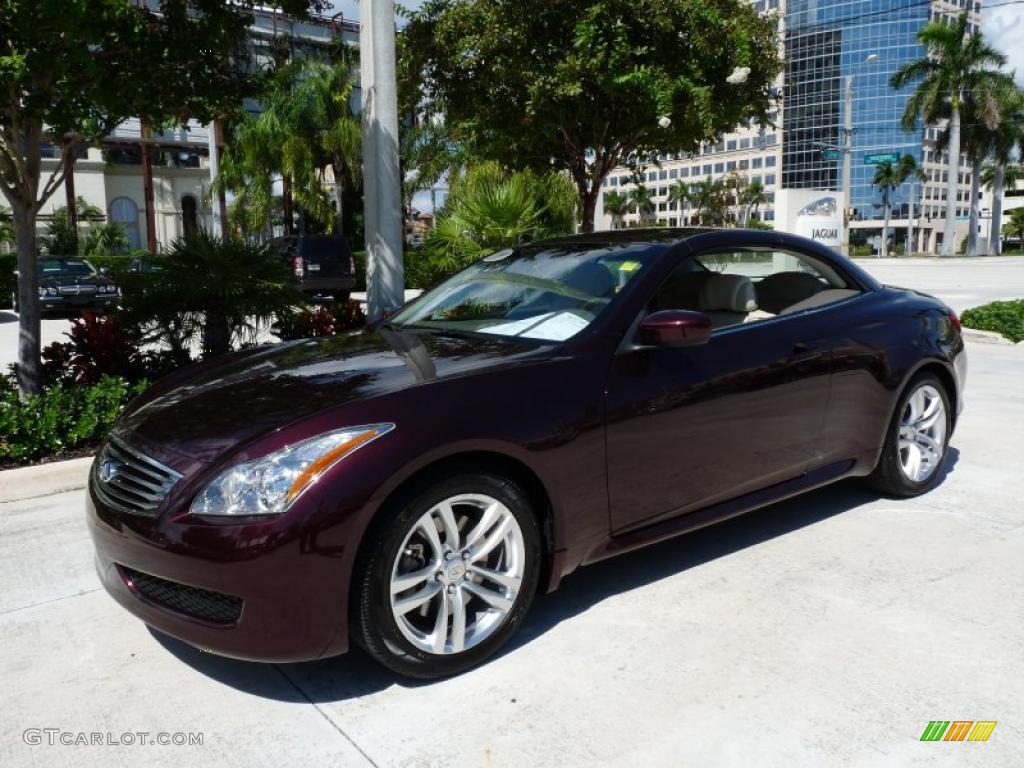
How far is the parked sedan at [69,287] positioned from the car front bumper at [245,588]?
17689 millimetres

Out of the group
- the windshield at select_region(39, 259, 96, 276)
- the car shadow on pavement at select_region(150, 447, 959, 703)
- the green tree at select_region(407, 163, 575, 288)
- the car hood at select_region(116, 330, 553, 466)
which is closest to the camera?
the car hood at select_region(116, 330, 553, 466)

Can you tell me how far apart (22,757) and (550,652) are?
5.73 feet

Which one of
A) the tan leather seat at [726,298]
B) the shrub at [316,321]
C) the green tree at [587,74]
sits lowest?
the shrub at [316,321]

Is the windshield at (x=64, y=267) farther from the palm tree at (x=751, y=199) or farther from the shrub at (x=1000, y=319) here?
the palm tree at (x=751, y=199)

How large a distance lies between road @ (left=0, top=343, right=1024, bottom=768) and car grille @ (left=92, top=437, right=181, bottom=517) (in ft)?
2.18

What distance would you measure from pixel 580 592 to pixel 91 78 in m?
4.70

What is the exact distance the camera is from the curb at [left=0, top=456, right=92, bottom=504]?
5234mm

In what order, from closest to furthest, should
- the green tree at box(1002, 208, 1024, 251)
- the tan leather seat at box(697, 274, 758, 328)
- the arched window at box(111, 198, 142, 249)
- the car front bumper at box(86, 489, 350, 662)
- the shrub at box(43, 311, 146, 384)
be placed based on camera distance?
the car front bumper at box(86, 489, 350, 662), the tan leather seat at box(697, 274, 758, 328), the shrub at box(43, 311, 146, 384), the arched window at box(111, 198, 142, 249), the green tree at box(1002, 208, 1024, 251)

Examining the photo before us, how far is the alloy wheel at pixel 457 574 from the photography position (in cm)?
295

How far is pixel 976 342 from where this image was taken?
38.6 feet

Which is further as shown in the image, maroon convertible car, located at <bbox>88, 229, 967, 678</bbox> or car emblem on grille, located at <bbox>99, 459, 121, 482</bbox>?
car emblem on grille, located at <bbox>99, 459, 121, 482</bbox>

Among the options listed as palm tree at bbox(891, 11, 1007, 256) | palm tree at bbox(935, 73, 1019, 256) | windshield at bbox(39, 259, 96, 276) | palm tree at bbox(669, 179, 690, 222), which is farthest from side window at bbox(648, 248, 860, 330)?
palm tree at bbox(669, 179, 690, 222)

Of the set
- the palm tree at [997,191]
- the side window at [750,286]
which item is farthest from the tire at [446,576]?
the palm tree at [997,191]

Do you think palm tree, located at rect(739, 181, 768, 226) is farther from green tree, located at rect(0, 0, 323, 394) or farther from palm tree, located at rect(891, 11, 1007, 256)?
green tree, located at rect(0, 0, 323, 394)
